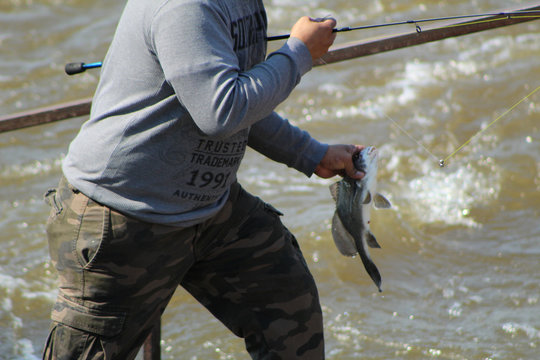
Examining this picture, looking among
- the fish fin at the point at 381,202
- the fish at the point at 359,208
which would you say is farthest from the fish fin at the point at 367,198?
the fish fin at the point at 381,202

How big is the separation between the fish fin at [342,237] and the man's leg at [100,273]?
28.7 inches

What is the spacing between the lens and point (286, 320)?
8.45 feet

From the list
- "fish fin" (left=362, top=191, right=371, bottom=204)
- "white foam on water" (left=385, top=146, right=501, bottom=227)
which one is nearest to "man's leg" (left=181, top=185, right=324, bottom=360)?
"fish fin" (left=362, top=191, right=371, bottom=204)

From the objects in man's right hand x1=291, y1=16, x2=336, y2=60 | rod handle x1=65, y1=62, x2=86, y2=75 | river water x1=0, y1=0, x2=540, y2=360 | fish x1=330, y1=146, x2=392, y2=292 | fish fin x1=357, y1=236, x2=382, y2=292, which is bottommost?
river water x1=0, y1=0, x2=540, y2=360

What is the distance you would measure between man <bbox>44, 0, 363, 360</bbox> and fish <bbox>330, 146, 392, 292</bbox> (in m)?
0.32

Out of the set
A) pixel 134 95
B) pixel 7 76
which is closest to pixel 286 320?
pixel 134 95

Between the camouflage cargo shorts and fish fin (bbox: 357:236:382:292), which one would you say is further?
fish fin (bbox: 357:236:382:292)

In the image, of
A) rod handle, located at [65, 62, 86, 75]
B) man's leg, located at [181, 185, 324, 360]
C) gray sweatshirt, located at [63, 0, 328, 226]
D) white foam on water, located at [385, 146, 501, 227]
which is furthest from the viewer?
white foam on water, located at [385, 146, 501, 227]

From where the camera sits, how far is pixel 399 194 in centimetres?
564

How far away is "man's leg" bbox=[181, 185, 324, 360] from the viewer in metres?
2.57

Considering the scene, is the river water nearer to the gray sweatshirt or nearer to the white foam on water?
the white foam on water

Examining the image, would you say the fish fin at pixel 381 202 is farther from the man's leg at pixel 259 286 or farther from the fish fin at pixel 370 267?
the man's leg at pixel 259 286

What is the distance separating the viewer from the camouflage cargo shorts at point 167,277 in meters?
2.21

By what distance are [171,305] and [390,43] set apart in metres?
2.18
